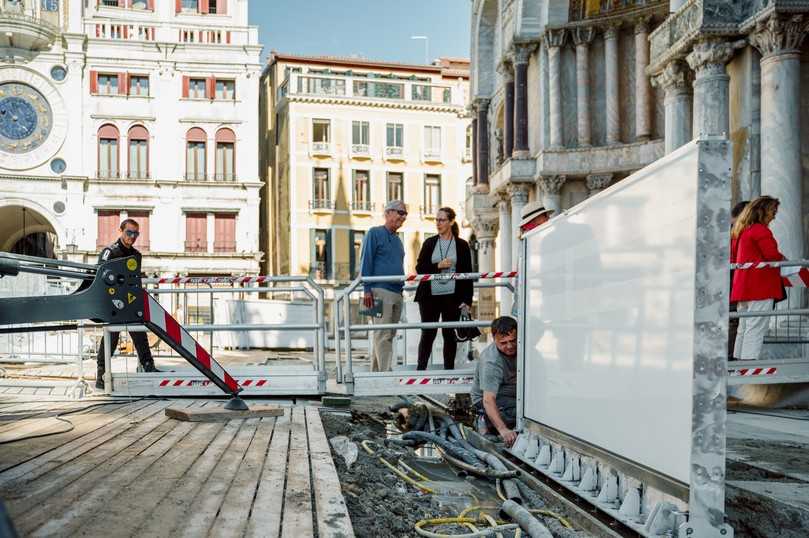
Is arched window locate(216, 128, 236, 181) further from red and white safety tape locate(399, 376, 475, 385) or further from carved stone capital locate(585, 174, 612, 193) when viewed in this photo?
red and white safety tape locate(399, 376, 475, 385)

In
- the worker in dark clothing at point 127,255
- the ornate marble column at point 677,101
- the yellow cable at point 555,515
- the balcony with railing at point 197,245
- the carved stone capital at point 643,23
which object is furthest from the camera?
the balcony with railing at point 197,245

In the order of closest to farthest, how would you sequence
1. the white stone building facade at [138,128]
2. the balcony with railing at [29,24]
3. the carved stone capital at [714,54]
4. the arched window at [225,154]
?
the carved stone capital at [714,54] → the balcony with railing at [29,24] → the white stone building facade at [138,128] → the arched window at [225,154]

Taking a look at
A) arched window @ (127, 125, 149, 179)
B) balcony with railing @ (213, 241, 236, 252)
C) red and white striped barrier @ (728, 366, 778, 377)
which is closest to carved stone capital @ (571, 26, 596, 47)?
red and white striped barrier @ (728, 366, 778, 377)

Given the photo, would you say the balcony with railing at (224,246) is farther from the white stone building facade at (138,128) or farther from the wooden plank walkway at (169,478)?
the wooden plank walkway at (169,478)

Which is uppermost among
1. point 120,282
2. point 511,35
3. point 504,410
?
point 511,35

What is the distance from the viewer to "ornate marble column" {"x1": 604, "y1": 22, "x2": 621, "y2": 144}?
21172mm

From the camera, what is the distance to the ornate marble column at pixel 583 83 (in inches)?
846

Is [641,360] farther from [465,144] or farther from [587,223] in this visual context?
[465,144]

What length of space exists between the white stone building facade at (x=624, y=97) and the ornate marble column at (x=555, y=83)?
4cm

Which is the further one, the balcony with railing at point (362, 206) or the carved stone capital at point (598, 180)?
the balcony with railing at point (362, 206)

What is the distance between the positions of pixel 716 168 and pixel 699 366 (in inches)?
31.9

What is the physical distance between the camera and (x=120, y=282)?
551 cm

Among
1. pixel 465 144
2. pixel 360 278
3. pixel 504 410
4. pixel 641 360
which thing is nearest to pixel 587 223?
pixel 641 360

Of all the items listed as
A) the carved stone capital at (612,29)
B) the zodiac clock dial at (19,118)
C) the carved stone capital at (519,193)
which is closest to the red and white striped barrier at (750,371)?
the carved stone capital at (612,29)
